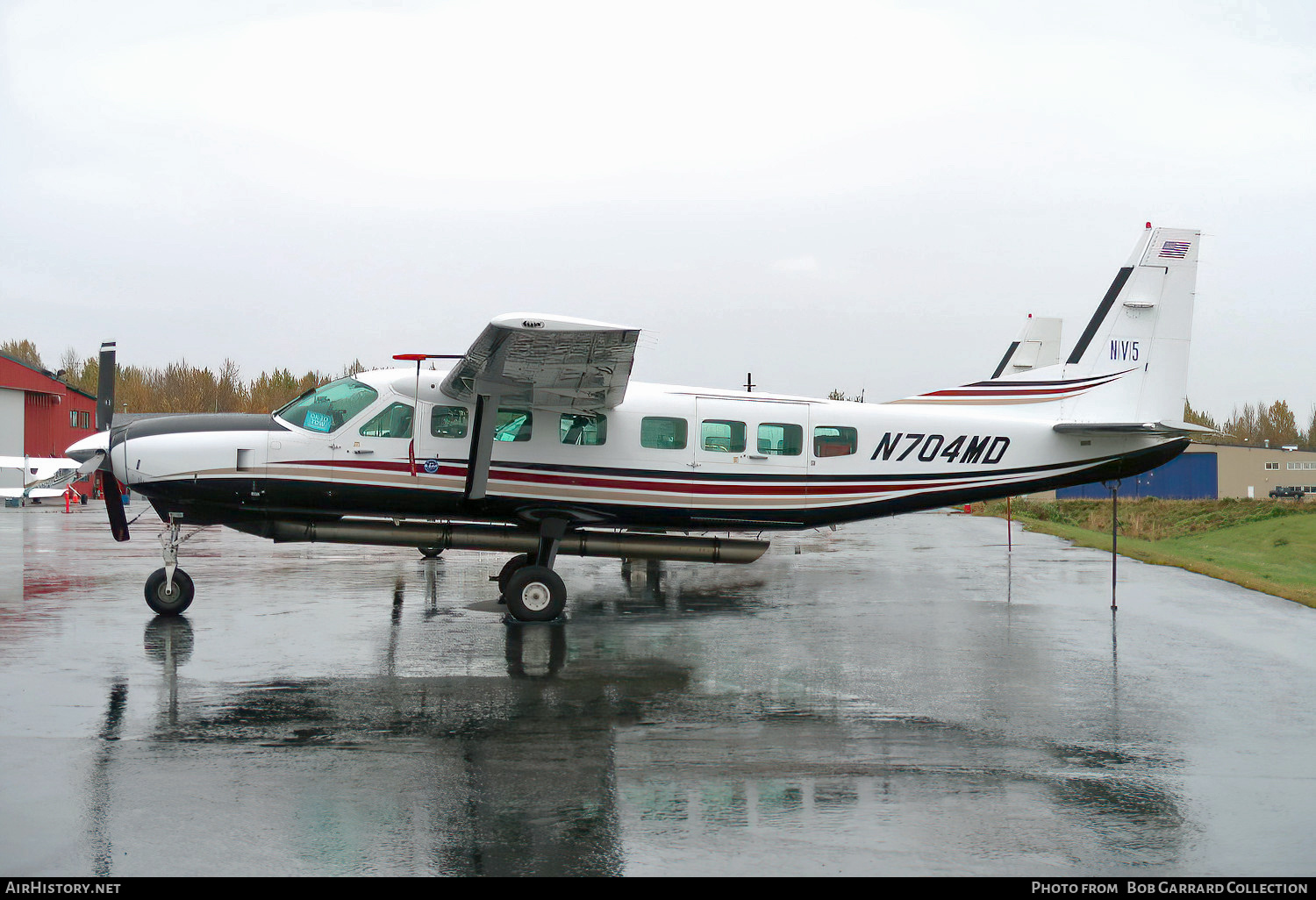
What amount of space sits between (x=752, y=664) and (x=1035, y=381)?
656cm

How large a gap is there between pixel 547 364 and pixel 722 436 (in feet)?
9.37

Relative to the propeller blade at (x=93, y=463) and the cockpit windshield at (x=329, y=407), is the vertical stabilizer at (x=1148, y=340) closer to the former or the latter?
the cockpit windshield at (x=329, y=407)

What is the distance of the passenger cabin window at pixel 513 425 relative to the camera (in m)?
12.4

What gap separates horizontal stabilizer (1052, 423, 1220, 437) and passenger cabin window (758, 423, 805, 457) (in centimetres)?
347

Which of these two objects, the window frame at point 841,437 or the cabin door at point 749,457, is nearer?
the cabin door at point 749,457

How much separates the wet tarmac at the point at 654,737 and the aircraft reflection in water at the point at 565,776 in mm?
26

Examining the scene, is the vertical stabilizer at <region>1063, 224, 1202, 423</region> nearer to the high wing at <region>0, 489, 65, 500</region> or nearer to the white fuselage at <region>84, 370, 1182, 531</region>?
the white fuselage at <region>84, 370, 1182, 531</region>

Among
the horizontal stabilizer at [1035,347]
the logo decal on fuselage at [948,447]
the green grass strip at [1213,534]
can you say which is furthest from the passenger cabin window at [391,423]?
the horizontal stabilizer at [1035,347]

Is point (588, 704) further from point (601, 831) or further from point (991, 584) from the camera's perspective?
point (991, 584)

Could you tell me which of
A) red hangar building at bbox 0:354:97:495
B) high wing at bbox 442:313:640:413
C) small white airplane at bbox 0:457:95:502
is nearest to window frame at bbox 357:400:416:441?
high wing at bbox 442:313:640:413

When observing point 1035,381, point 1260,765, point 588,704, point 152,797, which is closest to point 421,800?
point 152,797

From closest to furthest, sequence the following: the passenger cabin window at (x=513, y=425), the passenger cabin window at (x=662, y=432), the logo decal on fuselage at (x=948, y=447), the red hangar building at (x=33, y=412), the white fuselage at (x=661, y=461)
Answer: the white fuselage at (x=661, y=461) < the passenger cabin window at (x=513, y=425) < the passenger cabin window at (x=662, y=432) < the logo decal on fuselage at (x=948, y=447) < the red hangar building at (x=33, y=412)

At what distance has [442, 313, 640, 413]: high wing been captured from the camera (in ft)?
31.9

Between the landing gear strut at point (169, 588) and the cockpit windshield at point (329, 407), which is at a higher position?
the cockpit windshield at point (329, 407)
